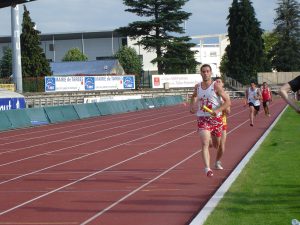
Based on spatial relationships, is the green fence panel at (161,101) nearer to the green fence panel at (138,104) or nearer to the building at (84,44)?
the green fence panel at (138,104)

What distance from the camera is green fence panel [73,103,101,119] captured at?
1574 inches

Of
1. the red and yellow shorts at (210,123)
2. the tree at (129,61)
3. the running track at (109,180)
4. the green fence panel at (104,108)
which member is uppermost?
the tree at (129,61)

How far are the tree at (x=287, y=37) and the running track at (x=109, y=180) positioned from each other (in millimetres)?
81787

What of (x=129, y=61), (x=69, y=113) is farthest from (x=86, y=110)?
(x=129, y=61)

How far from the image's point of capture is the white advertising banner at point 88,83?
59.2 m

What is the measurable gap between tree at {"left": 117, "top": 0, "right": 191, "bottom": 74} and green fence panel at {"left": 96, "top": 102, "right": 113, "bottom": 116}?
36478 mm

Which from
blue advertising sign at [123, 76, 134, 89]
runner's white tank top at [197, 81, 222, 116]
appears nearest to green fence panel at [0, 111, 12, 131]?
runner's white tank top at [197, 81, 222, 116]

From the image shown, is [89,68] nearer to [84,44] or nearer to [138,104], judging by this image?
[84,44]

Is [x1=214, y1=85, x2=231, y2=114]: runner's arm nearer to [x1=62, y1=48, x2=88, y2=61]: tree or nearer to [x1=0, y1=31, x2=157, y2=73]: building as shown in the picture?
[x1=62, y1=48, x2=88, y2=61]: tree

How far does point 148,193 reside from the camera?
34.1 ft

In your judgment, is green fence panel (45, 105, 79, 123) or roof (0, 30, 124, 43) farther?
roof (0, 30, 124, 43)

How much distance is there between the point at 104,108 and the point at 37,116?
35.9 ft

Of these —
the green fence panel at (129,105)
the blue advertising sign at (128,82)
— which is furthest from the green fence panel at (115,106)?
the blue advertising sign at (128,82)

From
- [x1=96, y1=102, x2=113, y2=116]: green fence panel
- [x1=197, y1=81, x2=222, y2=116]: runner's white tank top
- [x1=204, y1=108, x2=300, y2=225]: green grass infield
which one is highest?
[x1=197, y1=81, x2=222, y2=116]: runner's white tank top
